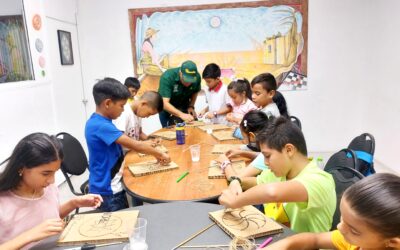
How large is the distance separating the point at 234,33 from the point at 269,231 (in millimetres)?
3927

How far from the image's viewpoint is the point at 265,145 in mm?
1386

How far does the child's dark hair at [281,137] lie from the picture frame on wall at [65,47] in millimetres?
3600

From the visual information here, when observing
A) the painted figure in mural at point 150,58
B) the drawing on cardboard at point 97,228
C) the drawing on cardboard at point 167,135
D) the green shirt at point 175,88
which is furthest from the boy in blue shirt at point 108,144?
the painted figure in mural at point 150,58

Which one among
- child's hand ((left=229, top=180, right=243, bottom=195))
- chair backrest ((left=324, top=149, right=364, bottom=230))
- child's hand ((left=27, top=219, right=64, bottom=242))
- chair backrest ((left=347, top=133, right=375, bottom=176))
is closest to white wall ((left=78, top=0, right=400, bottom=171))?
chair backrest ((left=347, top=133, right=375, bottom=176))

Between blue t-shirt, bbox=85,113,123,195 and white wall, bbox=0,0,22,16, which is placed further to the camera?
white wall, bbox=0,0,22,16

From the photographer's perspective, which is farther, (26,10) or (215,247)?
(26,10)

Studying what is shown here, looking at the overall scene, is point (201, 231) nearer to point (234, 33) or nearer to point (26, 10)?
point (26, 10)

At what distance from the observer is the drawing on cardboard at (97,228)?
3.84ft

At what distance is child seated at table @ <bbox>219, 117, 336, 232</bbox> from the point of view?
119 centimetres

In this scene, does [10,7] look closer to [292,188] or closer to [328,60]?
[292,188]

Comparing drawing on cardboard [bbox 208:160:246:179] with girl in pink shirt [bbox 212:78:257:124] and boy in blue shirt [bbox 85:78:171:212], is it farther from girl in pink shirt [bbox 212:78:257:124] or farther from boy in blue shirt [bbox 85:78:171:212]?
girl in pink shirt [bbox 212:78:257:124]

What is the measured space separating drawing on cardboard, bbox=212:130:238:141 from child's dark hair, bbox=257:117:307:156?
1338 mm

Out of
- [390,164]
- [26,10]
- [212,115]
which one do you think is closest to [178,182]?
[212,115]

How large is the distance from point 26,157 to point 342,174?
1.53 meters
